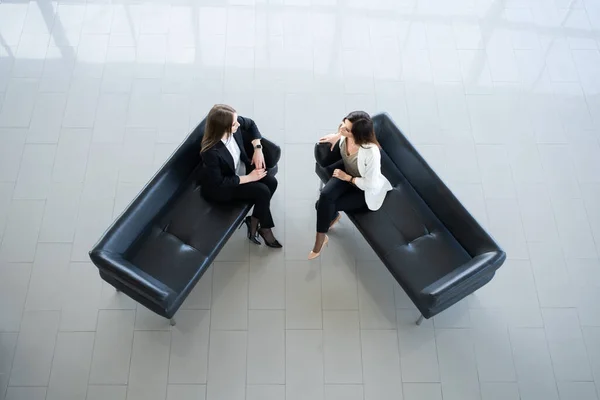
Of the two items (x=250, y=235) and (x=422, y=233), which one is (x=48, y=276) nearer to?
(x=250, y=235)

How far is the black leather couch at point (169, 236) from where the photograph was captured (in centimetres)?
313

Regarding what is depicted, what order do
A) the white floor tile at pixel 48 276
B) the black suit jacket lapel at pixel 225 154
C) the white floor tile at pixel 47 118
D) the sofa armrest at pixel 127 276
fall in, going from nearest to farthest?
1. the sofa armrest at pixel 127 276
2. the black suit jacket lapel at pixel 225 154
3. the white floor tile at pixel 48 276
4. the white floor tile at pixel 47 118

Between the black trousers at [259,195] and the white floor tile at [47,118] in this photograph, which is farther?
the white floor tile at [47,118]

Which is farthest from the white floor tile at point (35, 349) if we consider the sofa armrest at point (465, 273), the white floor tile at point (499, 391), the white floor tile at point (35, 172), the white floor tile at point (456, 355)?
the white floor tile at point (499, 391)

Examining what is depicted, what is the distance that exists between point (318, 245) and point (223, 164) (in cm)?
95

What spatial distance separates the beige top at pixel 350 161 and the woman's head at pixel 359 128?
0.13m

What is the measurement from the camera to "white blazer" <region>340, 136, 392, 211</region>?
11.4 ft

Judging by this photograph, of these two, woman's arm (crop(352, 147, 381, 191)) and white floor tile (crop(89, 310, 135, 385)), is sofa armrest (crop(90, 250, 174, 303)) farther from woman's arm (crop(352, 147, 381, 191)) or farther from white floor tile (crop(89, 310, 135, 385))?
woman's arm (crop(352, 147, 381, 191))

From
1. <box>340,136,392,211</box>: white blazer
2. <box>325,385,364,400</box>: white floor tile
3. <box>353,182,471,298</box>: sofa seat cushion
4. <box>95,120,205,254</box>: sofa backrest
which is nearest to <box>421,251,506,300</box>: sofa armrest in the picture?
<box>353,182,471,298</box>: sofa seat cushion

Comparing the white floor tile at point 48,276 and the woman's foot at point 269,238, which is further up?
the woman's foot at point 269,238

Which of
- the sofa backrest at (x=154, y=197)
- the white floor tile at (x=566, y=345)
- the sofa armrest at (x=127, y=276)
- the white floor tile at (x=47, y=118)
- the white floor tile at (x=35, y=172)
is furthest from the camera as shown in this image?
the white floor tile at (x=47, y=118)

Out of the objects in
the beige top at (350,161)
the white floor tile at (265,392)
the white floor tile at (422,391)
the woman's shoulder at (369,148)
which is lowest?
the white floor tile at (265,392)

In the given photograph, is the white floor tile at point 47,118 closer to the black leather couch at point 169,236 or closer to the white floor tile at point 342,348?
the black leather couch at point 169,236

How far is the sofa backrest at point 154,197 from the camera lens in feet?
10.5
